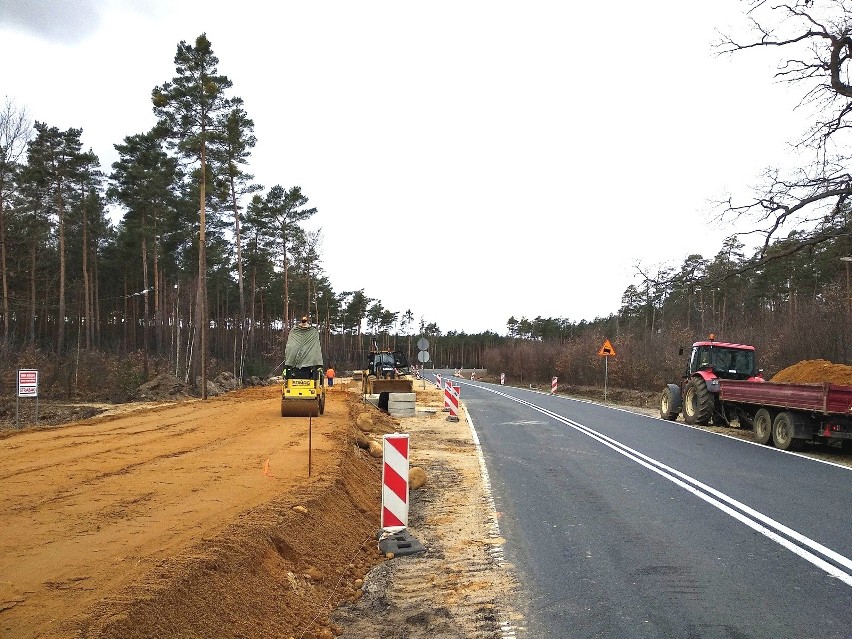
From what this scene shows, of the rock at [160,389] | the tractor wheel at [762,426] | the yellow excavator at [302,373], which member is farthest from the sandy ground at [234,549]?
the rock at [160,389]

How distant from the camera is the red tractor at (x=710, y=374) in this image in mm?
20953

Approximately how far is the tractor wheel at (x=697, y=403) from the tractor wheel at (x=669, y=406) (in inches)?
32.4

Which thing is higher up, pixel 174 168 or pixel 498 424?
pixel 174 168

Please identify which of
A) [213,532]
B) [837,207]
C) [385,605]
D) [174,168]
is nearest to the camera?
[385,605]

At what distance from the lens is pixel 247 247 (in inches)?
2048

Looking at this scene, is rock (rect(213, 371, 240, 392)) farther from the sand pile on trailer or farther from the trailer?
the sand pile on trailer

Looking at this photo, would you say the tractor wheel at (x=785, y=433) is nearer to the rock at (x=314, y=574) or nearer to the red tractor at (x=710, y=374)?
the red tractor at (x=710, y=374)

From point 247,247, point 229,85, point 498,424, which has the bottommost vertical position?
point 498,424

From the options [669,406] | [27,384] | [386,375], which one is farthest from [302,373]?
[669,406]

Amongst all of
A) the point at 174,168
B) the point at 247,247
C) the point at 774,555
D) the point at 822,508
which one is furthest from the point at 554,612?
the point at 247,247

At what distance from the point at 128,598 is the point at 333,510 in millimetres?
3906

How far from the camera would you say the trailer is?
13.8 meters

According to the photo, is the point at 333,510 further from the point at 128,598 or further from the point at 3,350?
the point at 3,350

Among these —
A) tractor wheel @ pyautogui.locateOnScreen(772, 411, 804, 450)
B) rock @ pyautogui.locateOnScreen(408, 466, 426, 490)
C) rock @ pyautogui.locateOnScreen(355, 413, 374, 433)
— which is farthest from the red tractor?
rock @ pyautogui.locateOnScreen(408, 466, 426, 490)
